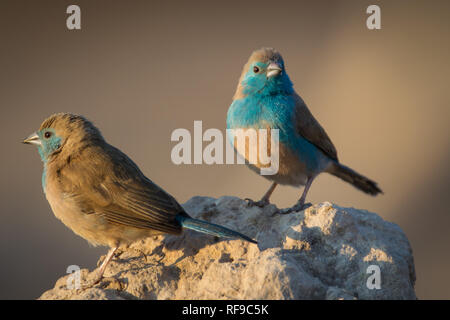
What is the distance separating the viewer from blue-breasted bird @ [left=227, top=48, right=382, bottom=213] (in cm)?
566

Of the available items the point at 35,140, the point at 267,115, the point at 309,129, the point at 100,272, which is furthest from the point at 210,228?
the point at 309,129

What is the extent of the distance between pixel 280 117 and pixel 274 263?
221 cm

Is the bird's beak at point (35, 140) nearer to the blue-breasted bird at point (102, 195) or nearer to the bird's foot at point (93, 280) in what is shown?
the blue-breasted bird at point (102, 195)

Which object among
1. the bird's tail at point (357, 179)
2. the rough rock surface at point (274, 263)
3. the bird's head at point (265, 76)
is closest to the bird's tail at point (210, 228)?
the rough rock surface at point (274, 263)

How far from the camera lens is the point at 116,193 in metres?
4.78

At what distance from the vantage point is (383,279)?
410 cm

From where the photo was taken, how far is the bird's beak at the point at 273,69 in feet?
18.7

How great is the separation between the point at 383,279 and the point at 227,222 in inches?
58.9

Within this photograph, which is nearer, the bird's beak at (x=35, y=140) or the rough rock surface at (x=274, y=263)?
the rough rock surface at (x=274, y=263)

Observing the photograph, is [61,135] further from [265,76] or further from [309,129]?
[309,129]

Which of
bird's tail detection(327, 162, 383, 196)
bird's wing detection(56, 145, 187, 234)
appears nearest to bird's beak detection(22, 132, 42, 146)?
bird's wing detection(56, 145, 187, 234)

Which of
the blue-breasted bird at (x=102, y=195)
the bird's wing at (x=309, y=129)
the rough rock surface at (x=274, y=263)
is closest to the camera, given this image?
the rough rock surface at (x=274, y=263)

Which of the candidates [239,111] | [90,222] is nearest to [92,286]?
[90,222]

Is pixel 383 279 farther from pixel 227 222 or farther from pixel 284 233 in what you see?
pixel 227 222
